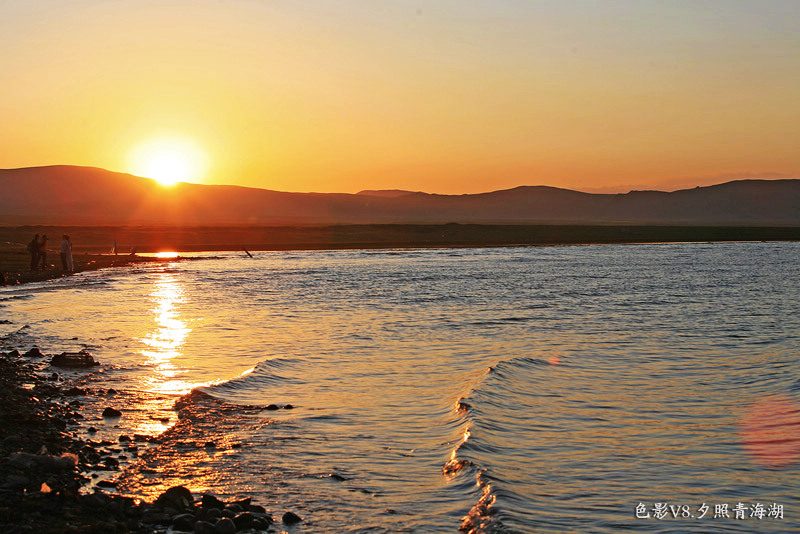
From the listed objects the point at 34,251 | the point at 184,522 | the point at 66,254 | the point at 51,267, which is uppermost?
the point at 34,251

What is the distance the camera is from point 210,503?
25.2 feet

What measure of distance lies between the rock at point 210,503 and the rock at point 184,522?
1.17 feet

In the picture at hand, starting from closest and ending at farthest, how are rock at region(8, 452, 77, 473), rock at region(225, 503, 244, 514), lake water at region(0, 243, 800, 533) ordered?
rock at region(225, 503, 244, 514)
rock at region(8, 452, 77, 473)
lake water at region(0, 243, 800, 533)

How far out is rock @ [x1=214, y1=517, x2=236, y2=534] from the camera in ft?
23.1

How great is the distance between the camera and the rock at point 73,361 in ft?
50.6

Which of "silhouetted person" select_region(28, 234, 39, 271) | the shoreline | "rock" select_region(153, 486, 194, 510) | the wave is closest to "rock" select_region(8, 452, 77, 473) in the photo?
"rock" select_region(153, 486, 194, 510)

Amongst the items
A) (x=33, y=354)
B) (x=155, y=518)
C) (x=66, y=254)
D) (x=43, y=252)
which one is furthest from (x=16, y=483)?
(x=43, y=252)

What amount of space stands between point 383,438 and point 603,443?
9.97 ft

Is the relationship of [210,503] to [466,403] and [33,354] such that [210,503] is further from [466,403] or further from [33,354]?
[33,354]

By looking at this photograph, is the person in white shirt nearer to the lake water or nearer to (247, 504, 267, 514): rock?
the lake water

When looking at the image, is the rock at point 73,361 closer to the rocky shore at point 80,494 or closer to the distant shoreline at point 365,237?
the rocky shore at point 80,494

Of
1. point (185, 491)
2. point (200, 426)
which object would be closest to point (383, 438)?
point (200, 426)

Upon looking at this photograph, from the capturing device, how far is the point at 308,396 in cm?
1320

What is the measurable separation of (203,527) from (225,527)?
0.20 metres
